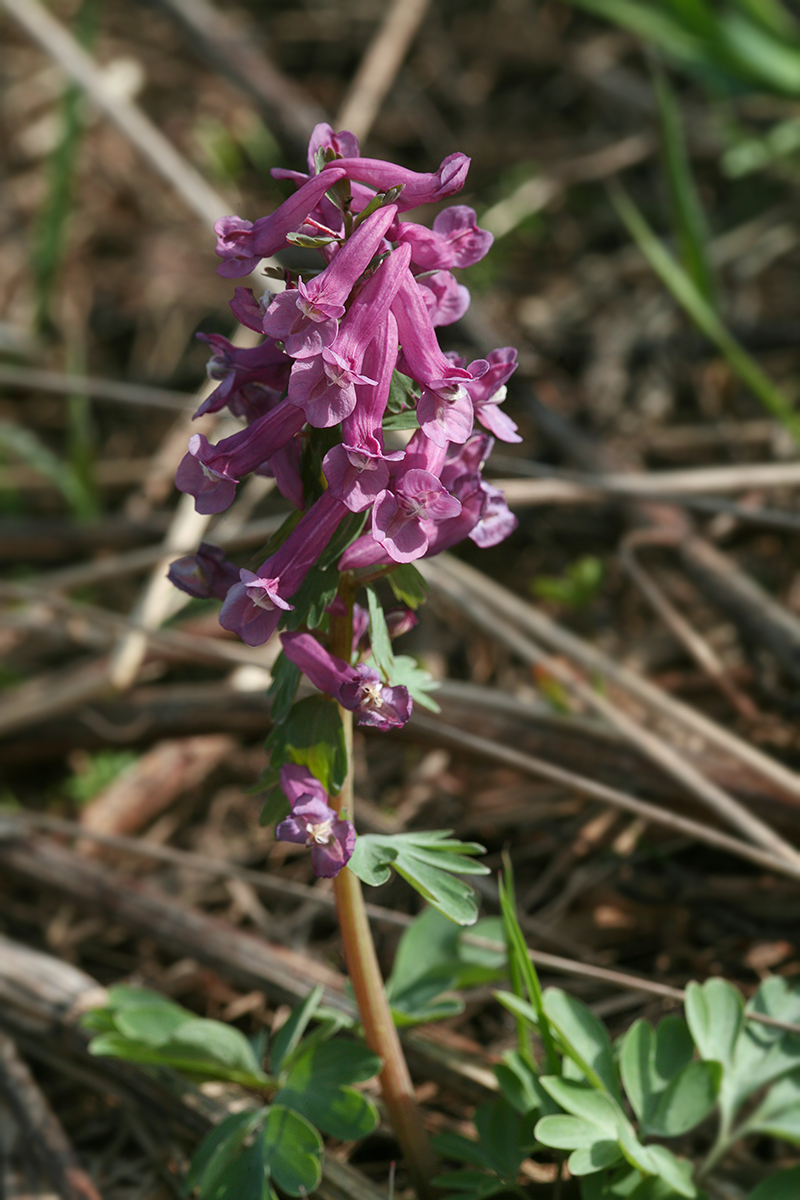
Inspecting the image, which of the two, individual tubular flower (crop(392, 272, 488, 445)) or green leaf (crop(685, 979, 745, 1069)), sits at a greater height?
individual tubular flower (crop(392, 272, 488, 445))

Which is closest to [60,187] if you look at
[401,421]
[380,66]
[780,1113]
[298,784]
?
[380,66]

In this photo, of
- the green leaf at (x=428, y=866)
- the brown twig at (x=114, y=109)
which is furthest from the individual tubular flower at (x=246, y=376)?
the brown twig at (x=114, y=109)

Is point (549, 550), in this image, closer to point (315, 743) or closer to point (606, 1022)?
point (606, 1022)

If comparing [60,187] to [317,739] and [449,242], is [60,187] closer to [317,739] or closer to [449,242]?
[449,242]

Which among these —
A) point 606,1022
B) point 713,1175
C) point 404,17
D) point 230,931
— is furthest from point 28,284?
point 713,1175

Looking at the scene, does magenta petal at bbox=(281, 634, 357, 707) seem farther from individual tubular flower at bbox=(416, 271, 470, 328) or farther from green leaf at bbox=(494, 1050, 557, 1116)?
green leaf at bbox=(494, 1050, 557, 1116)

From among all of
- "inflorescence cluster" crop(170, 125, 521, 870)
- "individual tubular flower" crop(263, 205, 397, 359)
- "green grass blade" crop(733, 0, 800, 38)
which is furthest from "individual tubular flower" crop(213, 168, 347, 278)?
"green grass blade" crop(733, 0, 800, 38)
